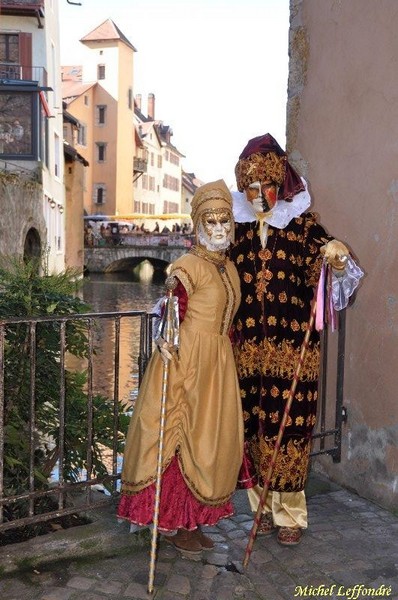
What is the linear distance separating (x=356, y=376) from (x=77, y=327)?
1737mm

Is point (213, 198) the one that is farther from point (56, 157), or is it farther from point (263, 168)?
point (56, 157)

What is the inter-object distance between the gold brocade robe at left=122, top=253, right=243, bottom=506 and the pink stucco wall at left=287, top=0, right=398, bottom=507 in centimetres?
119

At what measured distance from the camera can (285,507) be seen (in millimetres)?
3371

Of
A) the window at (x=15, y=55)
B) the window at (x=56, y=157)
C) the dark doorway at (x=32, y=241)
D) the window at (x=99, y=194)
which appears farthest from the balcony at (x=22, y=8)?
the window at (x=99, y=194)

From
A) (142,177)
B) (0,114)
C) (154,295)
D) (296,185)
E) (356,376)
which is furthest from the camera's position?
(142,177)

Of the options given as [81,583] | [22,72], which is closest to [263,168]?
[81,583]

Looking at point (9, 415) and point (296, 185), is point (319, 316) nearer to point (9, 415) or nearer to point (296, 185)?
point (296, 185)

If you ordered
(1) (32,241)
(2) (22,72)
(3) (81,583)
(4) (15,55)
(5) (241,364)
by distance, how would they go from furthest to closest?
(4) (15,55) → (2) (22,72) → (1) (32,241) → (5) (241,364) → (3) (81,583)

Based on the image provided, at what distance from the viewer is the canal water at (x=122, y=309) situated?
11.1m

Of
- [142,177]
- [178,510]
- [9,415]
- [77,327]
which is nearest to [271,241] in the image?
[77,327]

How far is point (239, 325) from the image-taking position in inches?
131

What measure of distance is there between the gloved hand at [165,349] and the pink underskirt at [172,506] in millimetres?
503

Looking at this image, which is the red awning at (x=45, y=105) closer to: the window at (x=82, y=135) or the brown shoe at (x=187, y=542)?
the brown shoe at (x=187, y=542)

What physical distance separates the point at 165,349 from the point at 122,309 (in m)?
19.4
